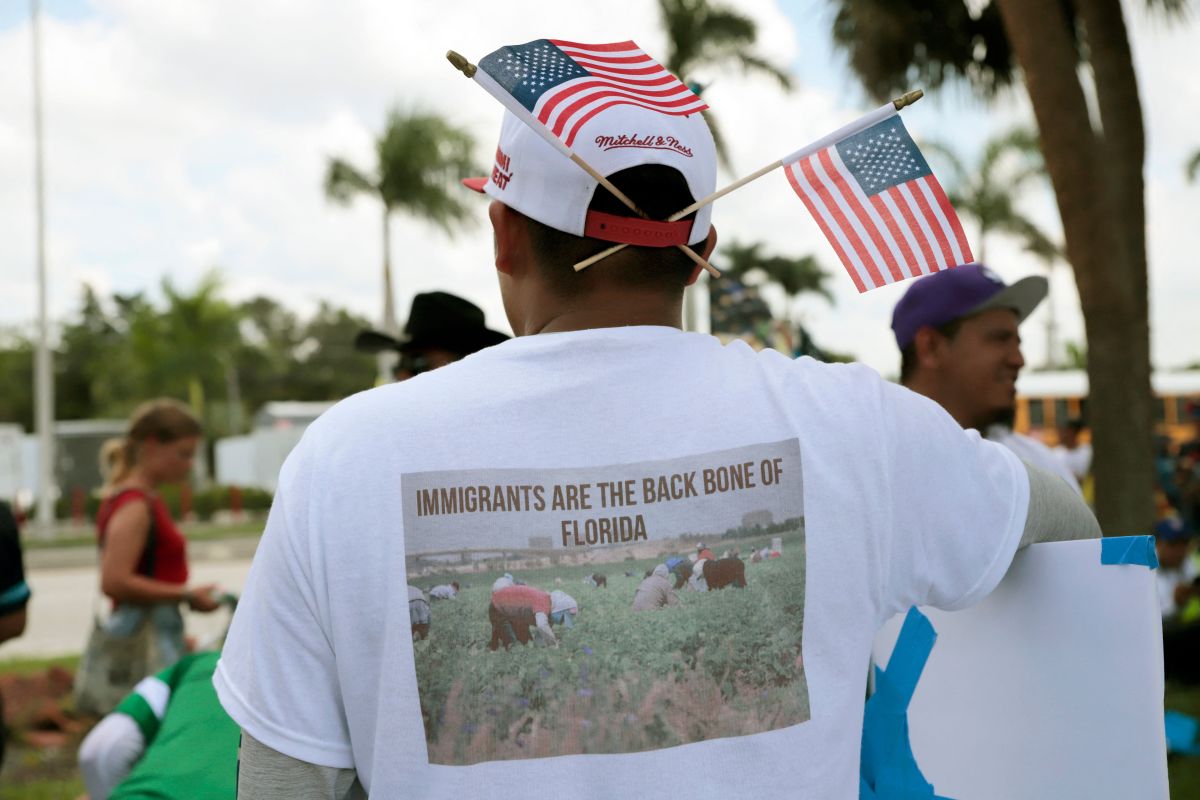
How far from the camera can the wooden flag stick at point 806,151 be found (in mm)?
1373

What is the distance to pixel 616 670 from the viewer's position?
1280 millimetres

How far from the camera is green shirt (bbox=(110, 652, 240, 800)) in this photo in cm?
213

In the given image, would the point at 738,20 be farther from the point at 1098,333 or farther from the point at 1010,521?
the point at 1010,521

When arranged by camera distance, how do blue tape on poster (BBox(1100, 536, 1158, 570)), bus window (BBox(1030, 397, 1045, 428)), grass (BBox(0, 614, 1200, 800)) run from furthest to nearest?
bus window (BBox(1030, 397, 1045, 428)), grass (BBox(0, 614, 1200, 800)), blue tape on poster (BBox(1100, 536, 1158, 570))

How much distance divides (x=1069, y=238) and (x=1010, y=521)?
446cm

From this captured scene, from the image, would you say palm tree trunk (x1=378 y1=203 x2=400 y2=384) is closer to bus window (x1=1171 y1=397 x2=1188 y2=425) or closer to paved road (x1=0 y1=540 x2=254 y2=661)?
paved road (x1=0 y1=540 x2=254 y2=661)

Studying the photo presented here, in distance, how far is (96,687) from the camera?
15.4ft

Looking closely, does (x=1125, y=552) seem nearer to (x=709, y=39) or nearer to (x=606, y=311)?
(x=606, y=311)

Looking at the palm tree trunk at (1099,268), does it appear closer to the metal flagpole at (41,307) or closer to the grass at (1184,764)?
the grass at (1184,764)

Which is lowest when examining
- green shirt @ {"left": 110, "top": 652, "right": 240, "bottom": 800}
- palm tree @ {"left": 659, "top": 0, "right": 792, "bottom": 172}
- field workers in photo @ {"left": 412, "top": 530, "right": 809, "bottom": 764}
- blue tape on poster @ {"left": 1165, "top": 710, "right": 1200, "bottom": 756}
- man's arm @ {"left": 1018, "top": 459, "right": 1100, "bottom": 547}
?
blue tape on poster @ {"left": 1165, "top": 710, "right": 1200, "bottom": 756}

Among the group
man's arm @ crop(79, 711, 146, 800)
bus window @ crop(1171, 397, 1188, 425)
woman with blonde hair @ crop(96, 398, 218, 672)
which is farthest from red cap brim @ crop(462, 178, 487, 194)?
bus window @ crop(1171, 397, 1188, 425)

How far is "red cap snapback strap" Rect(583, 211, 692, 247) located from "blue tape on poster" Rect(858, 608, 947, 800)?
0.88 metres

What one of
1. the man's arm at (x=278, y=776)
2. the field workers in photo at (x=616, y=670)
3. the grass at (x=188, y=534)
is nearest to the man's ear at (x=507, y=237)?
the field workers in photo at (x=616, y=670)

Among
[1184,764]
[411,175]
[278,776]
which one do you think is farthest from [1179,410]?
[278,776]
